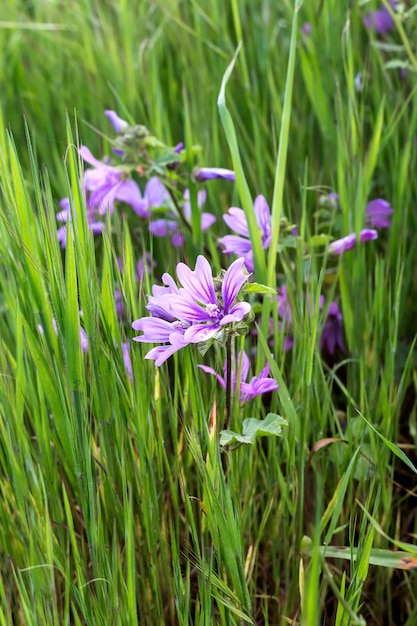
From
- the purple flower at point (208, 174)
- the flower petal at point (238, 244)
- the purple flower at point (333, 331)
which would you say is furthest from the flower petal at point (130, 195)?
the purple flower at point (333, 331)

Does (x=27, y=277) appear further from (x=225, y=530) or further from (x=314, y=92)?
(x=314, y=92)

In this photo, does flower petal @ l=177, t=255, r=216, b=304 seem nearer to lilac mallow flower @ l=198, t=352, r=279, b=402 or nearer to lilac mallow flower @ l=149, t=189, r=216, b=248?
lilac mallow flower @ l=198, t=352, r=279, b=402

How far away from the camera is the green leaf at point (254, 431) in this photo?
2.76 feet

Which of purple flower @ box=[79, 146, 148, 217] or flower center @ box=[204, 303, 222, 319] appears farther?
purple flower @ box=[79, 146, 148, 217]

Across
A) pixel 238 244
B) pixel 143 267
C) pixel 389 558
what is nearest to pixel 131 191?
pixel 238 244

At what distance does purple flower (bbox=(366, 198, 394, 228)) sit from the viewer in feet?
4.52

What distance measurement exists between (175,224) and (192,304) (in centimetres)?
65

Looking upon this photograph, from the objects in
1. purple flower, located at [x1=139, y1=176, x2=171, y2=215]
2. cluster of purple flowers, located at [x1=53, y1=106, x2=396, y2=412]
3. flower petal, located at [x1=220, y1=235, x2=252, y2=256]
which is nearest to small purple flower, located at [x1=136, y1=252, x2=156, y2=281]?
cluster of purple flowers, located at [x1=53, y1=106, x2=396, y2=412]

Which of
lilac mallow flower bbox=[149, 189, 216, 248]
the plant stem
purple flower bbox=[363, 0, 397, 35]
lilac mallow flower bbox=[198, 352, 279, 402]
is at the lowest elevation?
lilac mallow flower bbox=[198, 352, 279, 402]

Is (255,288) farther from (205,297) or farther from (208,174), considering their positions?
(208,174)

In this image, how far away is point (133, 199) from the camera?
146 cm

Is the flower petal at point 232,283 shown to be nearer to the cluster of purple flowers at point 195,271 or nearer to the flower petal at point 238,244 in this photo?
the cluster of purple flowers at point 195,271

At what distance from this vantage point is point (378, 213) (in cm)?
140

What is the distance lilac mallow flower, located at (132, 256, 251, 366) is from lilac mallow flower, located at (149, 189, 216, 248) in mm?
530
